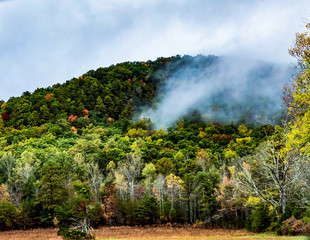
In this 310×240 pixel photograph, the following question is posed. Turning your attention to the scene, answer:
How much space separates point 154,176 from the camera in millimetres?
71438

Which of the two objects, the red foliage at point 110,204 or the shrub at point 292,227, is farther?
the red foliage at point 110,204

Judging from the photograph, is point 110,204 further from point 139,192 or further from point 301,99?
point 301,99

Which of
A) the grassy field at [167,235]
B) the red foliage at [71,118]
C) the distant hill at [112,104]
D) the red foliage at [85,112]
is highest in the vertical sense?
the distant hill at [112,104]

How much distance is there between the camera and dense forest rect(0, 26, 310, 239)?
31922 millimetres

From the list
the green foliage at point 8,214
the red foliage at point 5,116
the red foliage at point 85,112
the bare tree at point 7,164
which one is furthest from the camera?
the red foliage at point 85,112

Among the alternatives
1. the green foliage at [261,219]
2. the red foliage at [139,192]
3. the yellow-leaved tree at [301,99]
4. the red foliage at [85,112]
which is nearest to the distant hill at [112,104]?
the red foliage at [85,112]

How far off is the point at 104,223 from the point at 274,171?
3726 cm

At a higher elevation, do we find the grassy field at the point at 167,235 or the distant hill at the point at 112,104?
the distant hill at the point at 112,104

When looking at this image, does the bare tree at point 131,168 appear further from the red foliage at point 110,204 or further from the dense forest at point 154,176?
the red foliage at point 110,204

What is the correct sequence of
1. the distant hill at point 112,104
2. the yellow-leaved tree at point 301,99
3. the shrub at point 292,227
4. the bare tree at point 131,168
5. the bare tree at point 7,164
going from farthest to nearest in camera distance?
the distant hill at point 112,104 → the bare tree at point 7,164 → the bare tree at point 131,168 → the shrub at point 292,227 → the yellow-leaved tree at point 301,99

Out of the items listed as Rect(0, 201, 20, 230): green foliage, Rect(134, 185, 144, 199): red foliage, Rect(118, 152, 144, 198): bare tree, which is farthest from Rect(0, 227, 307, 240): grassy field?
Rect(118, 152, 144, 198): bare tree

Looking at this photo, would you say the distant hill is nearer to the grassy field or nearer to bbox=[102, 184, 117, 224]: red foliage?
bbox=[102, 184, 117, 224]: red foliage

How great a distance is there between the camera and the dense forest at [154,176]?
1257 inches

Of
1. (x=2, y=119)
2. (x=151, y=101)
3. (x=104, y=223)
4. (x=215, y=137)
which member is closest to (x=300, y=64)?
(x=104, y=223)
